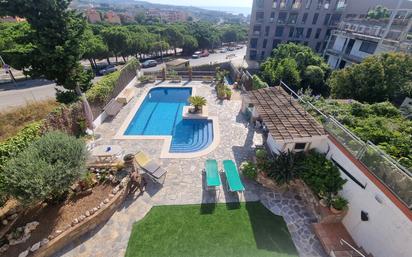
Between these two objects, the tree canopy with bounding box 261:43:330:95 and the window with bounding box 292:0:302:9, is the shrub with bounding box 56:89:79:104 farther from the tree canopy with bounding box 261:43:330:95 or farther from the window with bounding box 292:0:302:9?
the window with bounding box 292:0:302:9

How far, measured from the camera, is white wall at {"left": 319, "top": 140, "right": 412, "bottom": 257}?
22.9 feet

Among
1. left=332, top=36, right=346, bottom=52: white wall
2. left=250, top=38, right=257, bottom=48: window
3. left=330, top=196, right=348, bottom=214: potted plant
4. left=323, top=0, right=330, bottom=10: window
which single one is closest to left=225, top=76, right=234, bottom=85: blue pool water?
left=250, top=38, right=257, bottom=48: window

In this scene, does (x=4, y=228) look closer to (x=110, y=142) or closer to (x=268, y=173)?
(x=110, y=142)

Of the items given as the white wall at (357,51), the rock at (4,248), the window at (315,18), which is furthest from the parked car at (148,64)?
the rock at (4,248)

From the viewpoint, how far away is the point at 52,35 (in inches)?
451

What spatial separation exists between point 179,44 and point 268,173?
5973 centimetres

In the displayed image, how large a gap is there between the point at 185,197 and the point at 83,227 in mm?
4920

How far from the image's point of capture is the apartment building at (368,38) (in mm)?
23922

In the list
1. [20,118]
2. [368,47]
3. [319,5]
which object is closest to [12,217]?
[20,118]

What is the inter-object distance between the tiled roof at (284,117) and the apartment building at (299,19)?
38443 millimetres

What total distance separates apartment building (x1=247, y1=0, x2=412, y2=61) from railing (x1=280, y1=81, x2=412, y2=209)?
4384 centimetres

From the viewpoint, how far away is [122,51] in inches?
1750

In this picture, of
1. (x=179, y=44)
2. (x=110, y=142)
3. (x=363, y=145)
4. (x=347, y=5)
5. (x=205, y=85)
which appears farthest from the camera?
(x=179, y=44)

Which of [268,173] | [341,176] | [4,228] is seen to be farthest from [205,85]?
[4,228]
